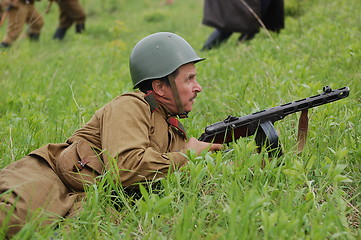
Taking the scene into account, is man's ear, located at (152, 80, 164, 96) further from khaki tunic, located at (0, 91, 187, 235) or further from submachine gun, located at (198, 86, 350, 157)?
submachine gun, located at (198, 86, 350, 157)

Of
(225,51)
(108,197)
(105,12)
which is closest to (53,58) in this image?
(225,51)

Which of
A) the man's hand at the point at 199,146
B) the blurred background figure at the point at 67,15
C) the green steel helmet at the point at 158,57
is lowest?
the blurred background figure at the point at 67,15

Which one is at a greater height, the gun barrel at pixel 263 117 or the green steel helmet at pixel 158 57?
the green steel helmet at pixel 158 57

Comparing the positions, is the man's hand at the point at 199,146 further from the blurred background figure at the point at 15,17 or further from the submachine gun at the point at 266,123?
the blurred background figure at the point at 15,17

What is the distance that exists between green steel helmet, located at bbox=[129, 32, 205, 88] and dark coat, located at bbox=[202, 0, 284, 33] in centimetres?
415

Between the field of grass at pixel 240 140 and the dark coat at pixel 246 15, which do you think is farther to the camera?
the dark coat at pixel 246 15

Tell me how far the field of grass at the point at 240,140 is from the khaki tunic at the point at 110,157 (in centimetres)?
12

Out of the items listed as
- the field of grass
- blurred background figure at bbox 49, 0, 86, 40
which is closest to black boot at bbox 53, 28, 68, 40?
blurred background figure at bbox 49, 0, 86, 40

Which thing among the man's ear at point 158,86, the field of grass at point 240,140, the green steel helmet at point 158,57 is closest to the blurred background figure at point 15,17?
the field of grass at point 240,140

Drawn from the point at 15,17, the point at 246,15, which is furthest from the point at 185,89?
the point at 15,17

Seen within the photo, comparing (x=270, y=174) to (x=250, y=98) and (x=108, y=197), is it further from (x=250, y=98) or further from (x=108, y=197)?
(x=250, y=98)

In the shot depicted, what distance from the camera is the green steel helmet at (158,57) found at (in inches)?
117

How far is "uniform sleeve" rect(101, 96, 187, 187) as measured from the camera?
2578 millimetres

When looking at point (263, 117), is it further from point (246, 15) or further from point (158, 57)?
point (246, 15)
